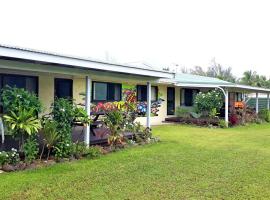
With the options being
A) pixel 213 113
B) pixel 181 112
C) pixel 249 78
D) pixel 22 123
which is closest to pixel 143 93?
pixel 181 112

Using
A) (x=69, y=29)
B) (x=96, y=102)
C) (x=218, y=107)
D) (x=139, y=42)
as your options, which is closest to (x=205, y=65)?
(x=139, y=42)

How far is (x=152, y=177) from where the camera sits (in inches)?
278

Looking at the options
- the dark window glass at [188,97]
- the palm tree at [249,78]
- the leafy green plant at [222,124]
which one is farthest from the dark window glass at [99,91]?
the palm tree at [249,78]

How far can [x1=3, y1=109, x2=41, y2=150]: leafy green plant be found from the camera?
24.1 feet

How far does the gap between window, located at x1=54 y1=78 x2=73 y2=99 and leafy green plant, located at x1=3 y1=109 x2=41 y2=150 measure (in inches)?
197

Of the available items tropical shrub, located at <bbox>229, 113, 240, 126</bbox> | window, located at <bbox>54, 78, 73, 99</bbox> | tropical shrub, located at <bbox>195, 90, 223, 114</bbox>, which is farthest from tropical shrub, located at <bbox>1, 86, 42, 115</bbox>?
tropical shrub, located at <bbox>229, 113, 240, 126</bbox>

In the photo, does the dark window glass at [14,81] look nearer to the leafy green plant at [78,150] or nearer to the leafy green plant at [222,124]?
the leafy green plant at [78,150]

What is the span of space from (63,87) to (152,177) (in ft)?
24.2

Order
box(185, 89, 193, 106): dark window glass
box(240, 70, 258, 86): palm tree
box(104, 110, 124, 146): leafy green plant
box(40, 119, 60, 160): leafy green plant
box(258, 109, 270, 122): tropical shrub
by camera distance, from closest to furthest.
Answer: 1. box(40, 119, 60, 160): leafy green plant
2. box(104, 110, 124, 146): leafy green plant
3. box(185, 89, 193, 106): dark window glass
4. box(258, 109, 270, 122): tropical shrub
5. box(240, 70, 258, 86): palm tree

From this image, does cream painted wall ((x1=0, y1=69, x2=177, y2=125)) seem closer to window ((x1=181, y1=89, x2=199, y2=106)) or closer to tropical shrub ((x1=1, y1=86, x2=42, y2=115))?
tropical shrub ((x1=1, y1=86, x2=42, y2=115))

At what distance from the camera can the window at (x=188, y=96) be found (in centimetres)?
2262

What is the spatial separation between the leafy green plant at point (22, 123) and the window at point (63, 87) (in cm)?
500

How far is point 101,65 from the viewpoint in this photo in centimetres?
959

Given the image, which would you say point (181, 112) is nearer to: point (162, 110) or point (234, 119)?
point (162, 110)
